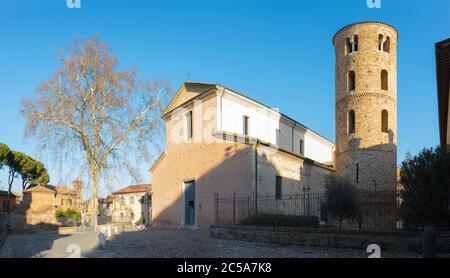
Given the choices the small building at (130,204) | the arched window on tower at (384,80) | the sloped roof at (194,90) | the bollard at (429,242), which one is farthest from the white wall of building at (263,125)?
the small building at (130,204)

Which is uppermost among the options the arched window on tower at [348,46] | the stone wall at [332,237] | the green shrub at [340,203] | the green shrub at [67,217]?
the arched window on tower at [348,46]

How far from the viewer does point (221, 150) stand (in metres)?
22.7

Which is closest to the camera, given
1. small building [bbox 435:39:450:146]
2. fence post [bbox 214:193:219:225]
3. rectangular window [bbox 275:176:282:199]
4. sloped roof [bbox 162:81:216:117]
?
small building [bbox 435:39:450:146]

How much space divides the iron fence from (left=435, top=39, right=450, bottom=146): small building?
4529mm

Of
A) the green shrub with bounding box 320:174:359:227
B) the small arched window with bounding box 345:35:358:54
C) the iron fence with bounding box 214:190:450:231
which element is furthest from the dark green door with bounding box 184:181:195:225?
the small arched window with bounding box 345:35:358:54

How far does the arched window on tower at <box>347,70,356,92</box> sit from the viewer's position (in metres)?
25.4

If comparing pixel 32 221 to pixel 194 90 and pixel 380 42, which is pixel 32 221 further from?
pixel 380 42

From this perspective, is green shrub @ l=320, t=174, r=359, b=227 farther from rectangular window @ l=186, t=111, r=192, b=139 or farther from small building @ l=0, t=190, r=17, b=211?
small building @ l=0, t=190, r=17, b=211

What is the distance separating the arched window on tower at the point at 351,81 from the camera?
25391 mm

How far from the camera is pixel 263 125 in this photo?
2753cm

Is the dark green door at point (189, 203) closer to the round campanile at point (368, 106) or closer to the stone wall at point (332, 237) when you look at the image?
the stone wall at point (332, 237)

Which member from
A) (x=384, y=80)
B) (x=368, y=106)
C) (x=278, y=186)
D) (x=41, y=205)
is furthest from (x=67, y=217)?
(x=384, y=80)

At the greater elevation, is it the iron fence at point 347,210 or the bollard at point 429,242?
the bollard at point 429,242

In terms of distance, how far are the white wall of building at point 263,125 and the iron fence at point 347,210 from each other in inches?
213
